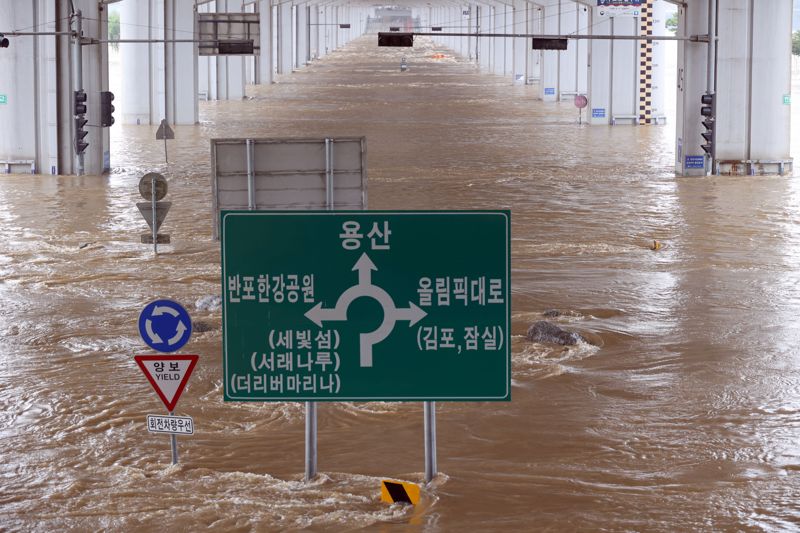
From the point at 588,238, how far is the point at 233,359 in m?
13.5

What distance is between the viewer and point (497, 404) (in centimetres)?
1122

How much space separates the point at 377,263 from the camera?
7500 millimetres

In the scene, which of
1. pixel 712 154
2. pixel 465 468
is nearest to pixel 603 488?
pixel 465 468

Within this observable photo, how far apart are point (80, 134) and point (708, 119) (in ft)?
48.1

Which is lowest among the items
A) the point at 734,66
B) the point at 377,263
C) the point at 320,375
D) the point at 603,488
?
the point at 603,488

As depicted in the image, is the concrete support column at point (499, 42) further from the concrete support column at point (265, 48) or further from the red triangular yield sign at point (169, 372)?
the red triangular yield sign at point (169, 372)

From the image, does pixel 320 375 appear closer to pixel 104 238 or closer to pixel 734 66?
pixel 104 238

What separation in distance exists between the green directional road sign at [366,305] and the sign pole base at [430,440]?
0.46m

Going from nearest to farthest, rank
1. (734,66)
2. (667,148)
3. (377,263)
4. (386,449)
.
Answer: (377,263) < (386,449) < (734,66) < (667,148)

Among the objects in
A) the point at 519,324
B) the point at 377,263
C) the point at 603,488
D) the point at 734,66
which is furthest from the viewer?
the point at 734,66

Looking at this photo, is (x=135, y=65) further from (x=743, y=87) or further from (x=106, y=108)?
(x=743, y=87)

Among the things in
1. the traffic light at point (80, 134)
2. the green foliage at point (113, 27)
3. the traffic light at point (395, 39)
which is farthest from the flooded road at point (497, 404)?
the green foliage at point (113, 27)

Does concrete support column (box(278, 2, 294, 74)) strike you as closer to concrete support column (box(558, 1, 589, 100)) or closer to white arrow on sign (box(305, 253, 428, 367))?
concrete support column (box(558, 1, 589, 100))

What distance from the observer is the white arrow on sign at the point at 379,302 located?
296 inches
